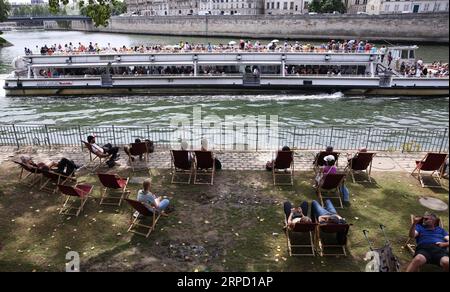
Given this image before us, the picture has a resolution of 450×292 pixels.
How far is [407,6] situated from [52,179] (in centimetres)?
8298

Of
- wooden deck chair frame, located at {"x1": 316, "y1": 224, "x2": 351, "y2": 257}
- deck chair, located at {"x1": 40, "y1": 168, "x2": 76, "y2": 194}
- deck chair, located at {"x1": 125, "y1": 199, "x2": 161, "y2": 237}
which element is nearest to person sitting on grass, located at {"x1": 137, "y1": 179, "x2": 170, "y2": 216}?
deck chair, located at {"x1": 125, "y1": 199, "x2": 161, "y2": 237}

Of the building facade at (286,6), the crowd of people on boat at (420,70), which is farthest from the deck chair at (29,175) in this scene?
the building facade at (286,6)

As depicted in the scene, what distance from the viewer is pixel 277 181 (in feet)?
33.9

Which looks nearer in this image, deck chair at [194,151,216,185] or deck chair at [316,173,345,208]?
deck chair at [316,173,345,208]

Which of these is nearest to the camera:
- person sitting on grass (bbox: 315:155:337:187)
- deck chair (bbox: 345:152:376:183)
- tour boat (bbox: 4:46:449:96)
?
person sitting on grass (bbox: 315:155:337:187)

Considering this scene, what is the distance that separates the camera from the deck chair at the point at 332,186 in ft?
29.0

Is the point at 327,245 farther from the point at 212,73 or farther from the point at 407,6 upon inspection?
the point at 407,6

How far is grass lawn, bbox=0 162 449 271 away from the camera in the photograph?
275 inches

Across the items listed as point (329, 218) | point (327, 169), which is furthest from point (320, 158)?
point (329, 218)

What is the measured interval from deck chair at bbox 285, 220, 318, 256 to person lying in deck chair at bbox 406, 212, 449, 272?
170cm

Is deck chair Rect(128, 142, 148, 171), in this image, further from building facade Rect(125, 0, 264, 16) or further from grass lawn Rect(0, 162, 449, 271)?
building facade Rect(125, 0, 264, 16)

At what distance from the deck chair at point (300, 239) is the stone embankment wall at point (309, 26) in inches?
2014

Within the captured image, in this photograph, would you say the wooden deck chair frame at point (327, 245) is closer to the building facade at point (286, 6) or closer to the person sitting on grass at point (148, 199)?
the person sitting on grass at point (148, 199)

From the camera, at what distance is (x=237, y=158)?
39.7 feet
